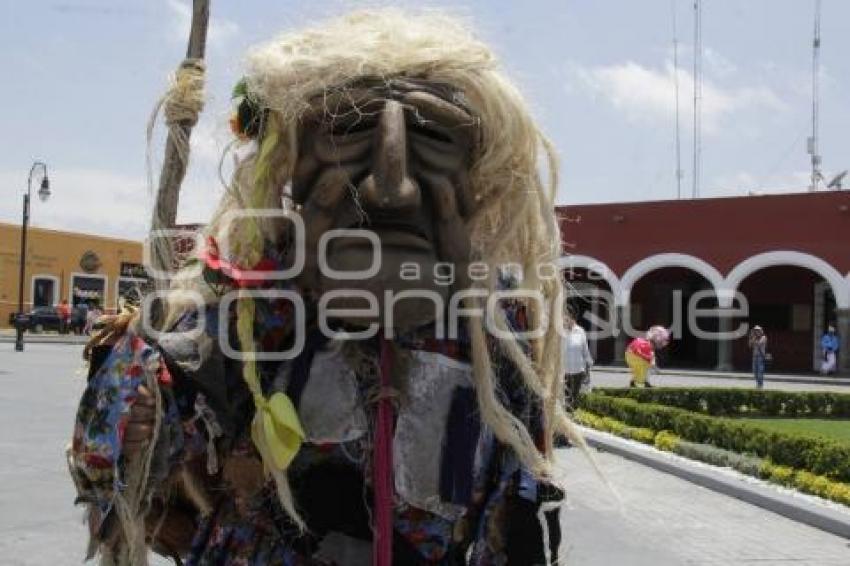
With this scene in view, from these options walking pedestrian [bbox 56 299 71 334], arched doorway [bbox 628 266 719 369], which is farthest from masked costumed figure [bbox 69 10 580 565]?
walking pedestrian [bbox 56 299 71 334]

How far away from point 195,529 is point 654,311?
31975 millimetres

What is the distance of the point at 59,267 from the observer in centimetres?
4522

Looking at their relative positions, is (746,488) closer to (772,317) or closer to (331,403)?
(331,403)

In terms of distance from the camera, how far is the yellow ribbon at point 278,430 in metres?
1.61

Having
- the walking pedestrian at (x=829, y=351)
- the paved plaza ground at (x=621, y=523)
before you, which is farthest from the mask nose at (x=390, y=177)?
the walking pedestrian at (x=829, y=351)

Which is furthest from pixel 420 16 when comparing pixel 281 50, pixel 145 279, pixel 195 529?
pixel 195 529

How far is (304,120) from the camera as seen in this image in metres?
1.71

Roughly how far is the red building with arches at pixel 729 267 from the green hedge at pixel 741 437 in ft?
45.1

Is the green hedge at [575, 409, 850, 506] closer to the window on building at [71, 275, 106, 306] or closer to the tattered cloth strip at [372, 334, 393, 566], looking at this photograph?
the tattered cloth strip at [372, 334, 393, 566]

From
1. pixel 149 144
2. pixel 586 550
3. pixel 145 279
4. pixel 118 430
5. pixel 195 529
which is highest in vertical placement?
pixel 149 144

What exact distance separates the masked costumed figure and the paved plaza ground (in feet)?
9.33

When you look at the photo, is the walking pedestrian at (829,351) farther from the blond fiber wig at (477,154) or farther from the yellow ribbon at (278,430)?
the yellow ribbon at (278,430)

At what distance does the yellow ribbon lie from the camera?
161cm

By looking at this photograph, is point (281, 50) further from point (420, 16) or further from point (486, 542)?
point (486, 542)
